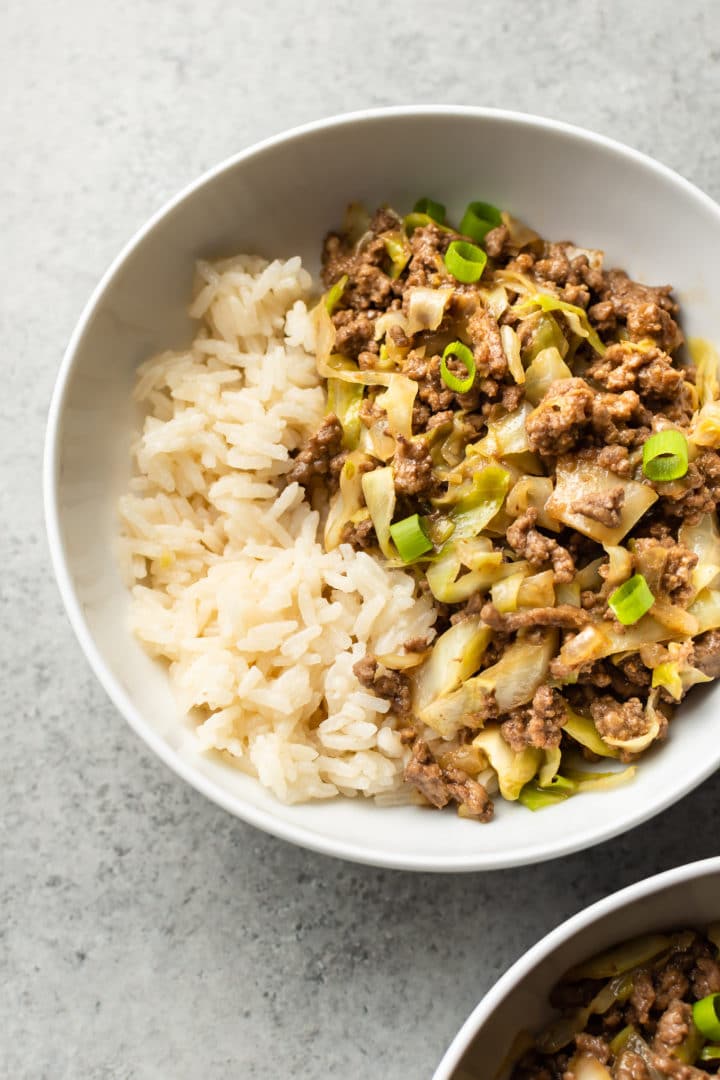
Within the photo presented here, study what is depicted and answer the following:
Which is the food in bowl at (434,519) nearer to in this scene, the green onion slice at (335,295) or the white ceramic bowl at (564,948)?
the green onion slice at (335,295)

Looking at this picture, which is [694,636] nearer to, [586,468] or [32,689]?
[586,468]

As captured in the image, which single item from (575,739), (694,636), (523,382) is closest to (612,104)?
(523,382)

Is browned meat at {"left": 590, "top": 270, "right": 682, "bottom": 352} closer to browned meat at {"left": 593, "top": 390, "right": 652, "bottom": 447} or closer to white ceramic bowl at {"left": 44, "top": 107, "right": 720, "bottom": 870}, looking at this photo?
white ceramic bowl at {"left": 44, "top": 107, "right": 720, "bottom": 870}

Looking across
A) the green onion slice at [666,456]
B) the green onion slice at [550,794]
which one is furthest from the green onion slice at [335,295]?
the green onion slice at [550,794]

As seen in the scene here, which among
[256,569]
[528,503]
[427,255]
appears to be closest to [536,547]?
[528,503]

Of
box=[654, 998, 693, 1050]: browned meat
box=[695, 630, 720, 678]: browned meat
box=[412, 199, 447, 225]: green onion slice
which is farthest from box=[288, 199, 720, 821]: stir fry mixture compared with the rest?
box=[654, 998, 693, 1050]: browned meat

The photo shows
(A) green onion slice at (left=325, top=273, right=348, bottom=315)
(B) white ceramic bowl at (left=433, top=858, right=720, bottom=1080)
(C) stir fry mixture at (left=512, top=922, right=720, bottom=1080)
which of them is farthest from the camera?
(A) green onion slice at (left=325, top=273, right=348, bottom=315)
